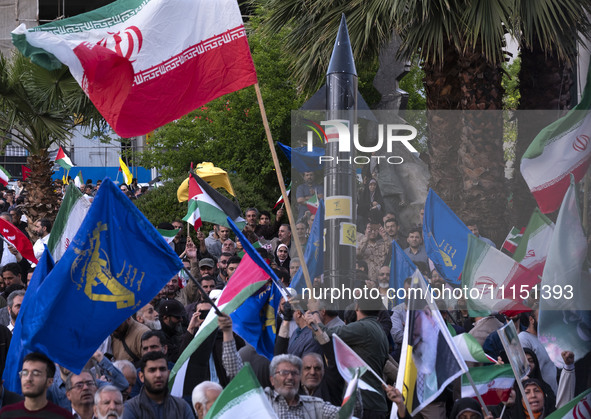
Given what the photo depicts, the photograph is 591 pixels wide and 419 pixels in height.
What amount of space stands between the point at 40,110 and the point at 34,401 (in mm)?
11369

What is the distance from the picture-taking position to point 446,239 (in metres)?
10.3

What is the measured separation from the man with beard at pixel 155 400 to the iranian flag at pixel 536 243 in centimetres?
388

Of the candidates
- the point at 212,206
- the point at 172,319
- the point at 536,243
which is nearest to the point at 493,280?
the point at 536,243

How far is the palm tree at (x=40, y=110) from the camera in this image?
54.3ft

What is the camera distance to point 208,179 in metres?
15.0

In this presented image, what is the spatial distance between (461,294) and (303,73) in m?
4.36

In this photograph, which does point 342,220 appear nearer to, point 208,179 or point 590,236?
point 590,236

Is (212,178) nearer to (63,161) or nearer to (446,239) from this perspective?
(446,239)

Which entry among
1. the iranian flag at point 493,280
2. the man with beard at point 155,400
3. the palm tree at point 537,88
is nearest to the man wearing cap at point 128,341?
the man with beard at point 155,400

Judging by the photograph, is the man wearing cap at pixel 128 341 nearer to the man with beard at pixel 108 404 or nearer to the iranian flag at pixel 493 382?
the man with beard at pixel 108 404

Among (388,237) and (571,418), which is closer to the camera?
(571,418)

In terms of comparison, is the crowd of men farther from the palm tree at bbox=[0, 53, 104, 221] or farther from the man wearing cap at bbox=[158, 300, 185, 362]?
the palm tree at bbox=[0, 53, 104, 221]

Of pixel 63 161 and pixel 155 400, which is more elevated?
pixel 155 400

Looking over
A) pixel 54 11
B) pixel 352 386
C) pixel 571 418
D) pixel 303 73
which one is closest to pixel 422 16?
pixel 303 73
